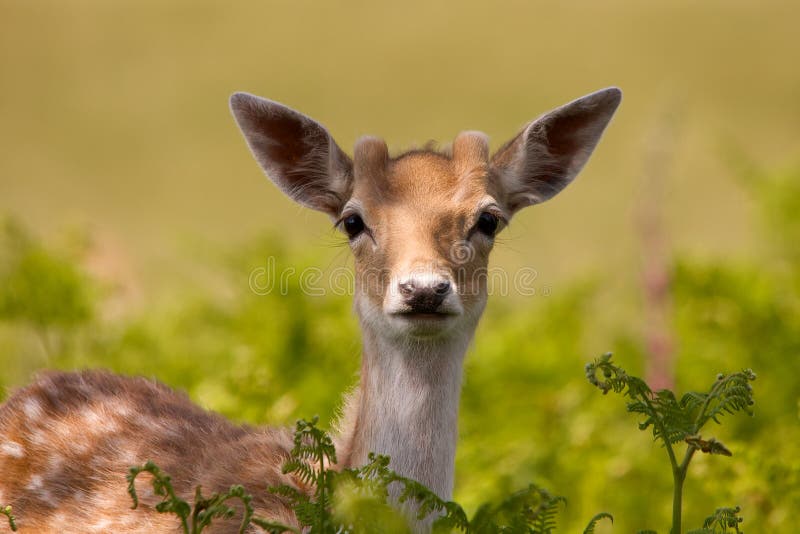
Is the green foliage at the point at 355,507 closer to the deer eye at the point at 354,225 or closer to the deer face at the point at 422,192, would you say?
the deer face at the point at 422,192

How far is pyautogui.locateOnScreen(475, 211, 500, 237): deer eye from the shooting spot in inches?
219

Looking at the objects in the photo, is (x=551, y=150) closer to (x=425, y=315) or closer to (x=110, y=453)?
(x=425, y=315)

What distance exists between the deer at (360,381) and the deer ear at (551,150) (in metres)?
0.01

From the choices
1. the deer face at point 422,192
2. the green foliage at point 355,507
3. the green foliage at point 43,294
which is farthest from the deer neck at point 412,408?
the green foliage at point 43,294

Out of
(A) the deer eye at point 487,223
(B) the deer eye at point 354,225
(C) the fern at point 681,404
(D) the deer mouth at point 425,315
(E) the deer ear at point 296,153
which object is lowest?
(C) the fern at point 681,404

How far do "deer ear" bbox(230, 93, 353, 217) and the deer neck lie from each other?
0.96m

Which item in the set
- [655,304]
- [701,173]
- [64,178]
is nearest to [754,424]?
[655,304]

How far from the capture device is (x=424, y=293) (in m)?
4.93

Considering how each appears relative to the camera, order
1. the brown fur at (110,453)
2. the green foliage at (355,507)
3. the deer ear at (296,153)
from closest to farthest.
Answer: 1. the green foliage at (355,507)
2. the brown fur at (110,453)
3. the deer ear at (296,153)

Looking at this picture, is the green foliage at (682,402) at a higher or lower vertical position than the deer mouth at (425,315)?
lower

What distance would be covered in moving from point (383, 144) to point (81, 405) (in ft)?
6.62

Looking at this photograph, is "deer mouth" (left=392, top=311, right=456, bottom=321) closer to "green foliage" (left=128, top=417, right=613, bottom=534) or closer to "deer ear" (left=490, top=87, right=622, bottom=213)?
"green foliage" (left=128, top=417, right=613, bottom=534)

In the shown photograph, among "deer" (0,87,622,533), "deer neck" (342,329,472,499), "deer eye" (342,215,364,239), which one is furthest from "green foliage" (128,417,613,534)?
"deer eye" (342,215,364,239)

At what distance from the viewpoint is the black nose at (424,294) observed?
493cm
